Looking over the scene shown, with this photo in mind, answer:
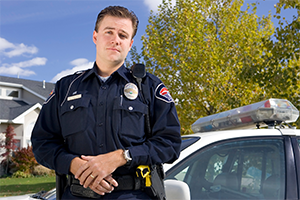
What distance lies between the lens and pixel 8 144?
885 inches

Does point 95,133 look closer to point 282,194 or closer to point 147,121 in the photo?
point 147,121

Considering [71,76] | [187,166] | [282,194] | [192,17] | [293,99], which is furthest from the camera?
[192,17]

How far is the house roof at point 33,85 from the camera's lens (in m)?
29.8

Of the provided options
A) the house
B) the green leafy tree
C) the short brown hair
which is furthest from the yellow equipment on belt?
the house

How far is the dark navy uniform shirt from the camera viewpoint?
1839mm

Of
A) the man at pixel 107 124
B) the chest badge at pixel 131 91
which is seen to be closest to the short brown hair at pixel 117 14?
the man at pixel 107 124

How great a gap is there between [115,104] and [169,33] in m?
12.2

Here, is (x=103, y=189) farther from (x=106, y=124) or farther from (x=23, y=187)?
(x=23, y=187)

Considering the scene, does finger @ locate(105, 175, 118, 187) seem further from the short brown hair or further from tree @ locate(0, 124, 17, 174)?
tree @ locate(0, 124, 17, 174)

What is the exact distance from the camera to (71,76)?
2.18 m

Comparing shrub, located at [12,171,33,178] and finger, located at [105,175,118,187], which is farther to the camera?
→ shrub, located at [12,171,33,178]

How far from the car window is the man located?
0.80 meters

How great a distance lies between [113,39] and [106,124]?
532 millimetres

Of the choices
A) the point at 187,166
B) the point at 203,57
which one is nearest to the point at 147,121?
the point at 187,166
